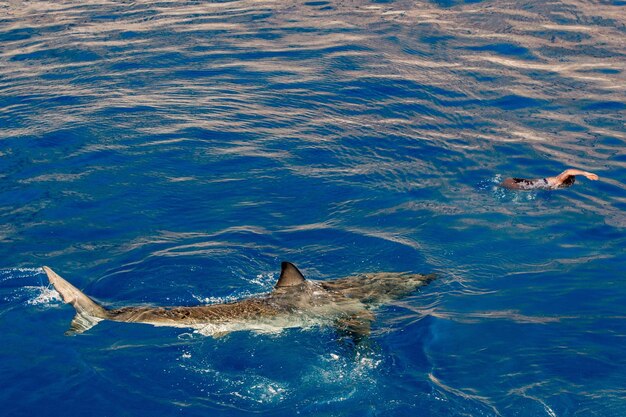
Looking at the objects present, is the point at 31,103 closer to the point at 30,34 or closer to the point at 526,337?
the point at 30,34

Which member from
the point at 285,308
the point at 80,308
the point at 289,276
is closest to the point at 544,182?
the point at 289,276

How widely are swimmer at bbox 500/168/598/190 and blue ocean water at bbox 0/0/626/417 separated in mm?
204

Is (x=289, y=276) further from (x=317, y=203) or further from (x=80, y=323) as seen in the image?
(x=317, y=203)

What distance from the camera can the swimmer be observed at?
546 inches

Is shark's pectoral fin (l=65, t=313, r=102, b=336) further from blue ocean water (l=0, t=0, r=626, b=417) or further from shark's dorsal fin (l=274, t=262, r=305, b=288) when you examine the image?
shark's dorsal fin (l=274, t=262, r=305, b=288)

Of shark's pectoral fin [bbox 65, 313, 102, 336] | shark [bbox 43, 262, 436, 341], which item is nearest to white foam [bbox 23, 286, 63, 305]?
shark [bbox 43, 262, 436, 341]

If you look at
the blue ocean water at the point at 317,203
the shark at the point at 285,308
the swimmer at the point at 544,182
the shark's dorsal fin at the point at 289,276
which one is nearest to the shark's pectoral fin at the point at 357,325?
the shark at the point at 285,308

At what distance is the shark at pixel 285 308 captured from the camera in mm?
9836

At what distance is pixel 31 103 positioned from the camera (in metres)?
18.0

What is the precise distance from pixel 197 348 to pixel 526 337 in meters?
4.45

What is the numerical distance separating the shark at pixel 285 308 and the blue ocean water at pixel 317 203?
19 cm

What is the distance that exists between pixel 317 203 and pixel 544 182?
4.34 metres

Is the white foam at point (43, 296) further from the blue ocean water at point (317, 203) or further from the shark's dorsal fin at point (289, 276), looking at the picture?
the shark's dorsal fin at point (289, 276)

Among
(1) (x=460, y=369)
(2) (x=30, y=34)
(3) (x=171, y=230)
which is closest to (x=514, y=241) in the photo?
(1) (x=460, y=369)
